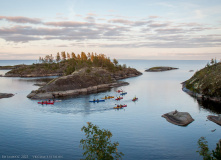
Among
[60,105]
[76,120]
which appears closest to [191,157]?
[76,120]

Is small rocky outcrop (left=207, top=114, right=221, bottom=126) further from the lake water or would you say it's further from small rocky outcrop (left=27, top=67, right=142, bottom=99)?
small rocky outcrop (left=27, top=67, right=142, bottom=99)

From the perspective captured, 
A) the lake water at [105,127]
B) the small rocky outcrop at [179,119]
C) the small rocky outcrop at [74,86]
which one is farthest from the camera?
the small rocky outcrop at [74,86]

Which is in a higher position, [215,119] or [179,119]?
[179,119]

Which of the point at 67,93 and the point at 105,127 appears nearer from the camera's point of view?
the point at 105,127

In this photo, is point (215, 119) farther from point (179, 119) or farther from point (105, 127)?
point (105, 127)

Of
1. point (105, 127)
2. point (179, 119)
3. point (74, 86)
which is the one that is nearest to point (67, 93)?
point (74, 86)

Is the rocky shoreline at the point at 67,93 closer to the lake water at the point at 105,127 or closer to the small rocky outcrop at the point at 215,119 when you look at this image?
the lake water at the point at 105,127

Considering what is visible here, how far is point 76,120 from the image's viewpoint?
247 feet

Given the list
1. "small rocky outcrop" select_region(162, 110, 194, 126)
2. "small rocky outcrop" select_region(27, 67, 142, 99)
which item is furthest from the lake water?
"small rocky outcrop" select_region(27, 67, 142, 99)

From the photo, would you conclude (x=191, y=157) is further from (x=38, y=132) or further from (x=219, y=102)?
(x=219, y=102)

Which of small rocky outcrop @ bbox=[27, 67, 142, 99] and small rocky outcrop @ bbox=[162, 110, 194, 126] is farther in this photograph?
small rocky outcrop @ bbox=[27, 67, 142, 99]

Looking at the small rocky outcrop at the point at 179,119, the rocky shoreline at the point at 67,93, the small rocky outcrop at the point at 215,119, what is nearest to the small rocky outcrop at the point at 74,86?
the rocky shoreline at the point at 67,93

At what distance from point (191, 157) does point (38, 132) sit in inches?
1853

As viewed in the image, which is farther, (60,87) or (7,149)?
(60,87)
